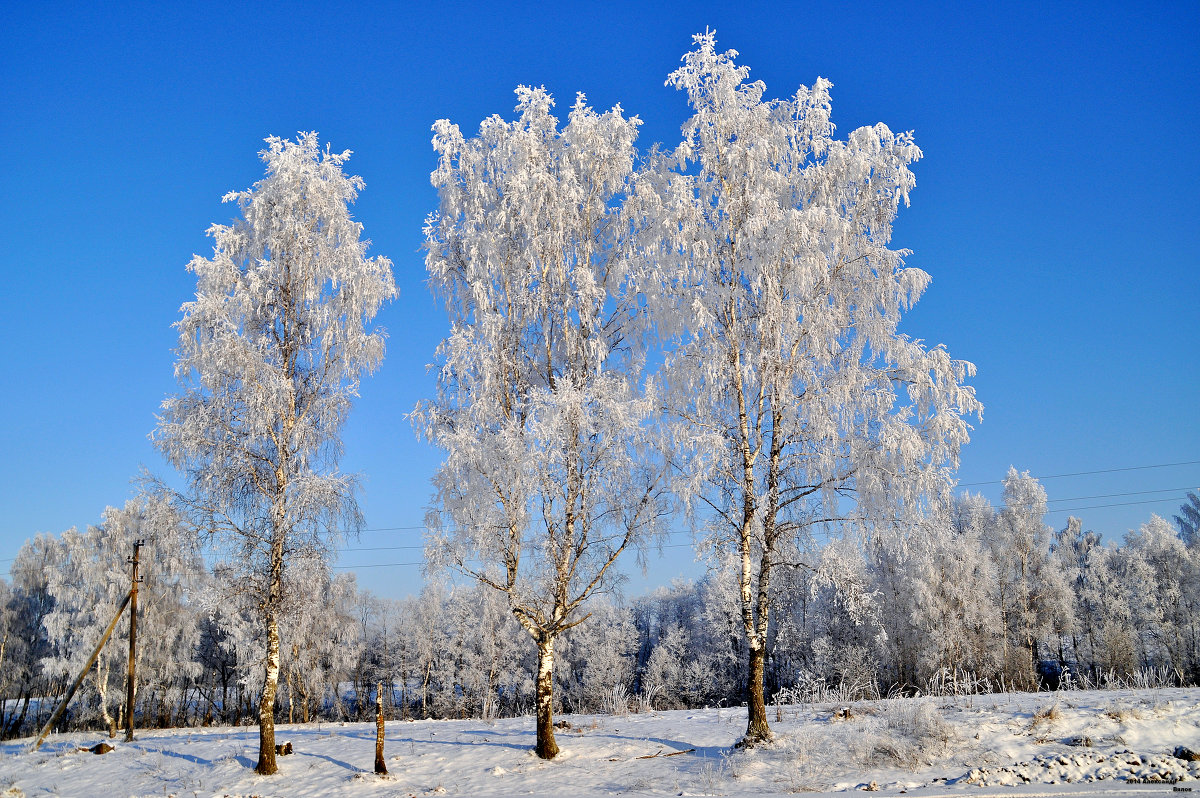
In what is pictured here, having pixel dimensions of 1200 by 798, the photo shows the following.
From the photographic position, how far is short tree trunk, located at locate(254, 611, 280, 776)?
13523mm

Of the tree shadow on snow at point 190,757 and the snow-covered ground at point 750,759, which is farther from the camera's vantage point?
the tree shadow on snow at point 190,757

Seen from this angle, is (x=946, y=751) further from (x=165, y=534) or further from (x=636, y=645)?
(x=636, y=645)

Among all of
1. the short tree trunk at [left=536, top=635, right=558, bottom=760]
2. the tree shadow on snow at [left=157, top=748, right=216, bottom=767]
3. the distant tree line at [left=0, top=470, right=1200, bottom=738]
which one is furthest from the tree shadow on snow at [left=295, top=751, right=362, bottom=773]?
the distant tree line at [left=0, top=470, right=1200, bottom=738]

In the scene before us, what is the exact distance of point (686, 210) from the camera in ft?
45.3

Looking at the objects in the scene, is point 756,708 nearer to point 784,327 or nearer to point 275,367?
point 784,327

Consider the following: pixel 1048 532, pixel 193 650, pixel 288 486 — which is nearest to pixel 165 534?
pixel 288 486

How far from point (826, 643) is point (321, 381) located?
3543cm

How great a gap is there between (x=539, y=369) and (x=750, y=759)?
854cm

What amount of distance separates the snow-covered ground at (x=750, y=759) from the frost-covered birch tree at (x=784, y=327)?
5.94 ft

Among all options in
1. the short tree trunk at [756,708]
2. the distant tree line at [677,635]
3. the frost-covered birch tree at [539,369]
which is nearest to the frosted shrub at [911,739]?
the short tree trunk at [756,708]

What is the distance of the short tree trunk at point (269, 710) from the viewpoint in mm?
13523

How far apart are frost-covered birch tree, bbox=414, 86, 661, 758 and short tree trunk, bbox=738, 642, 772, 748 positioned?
3.23 metres

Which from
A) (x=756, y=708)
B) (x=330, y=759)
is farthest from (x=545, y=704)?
(x=330, y=759)

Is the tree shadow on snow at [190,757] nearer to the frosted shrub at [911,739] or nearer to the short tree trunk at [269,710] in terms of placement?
the short tree trunk at [269,710]
